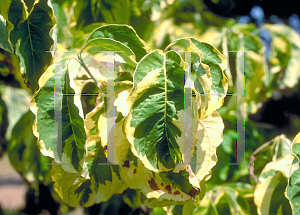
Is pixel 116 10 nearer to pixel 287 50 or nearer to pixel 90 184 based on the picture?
pixel 90 184

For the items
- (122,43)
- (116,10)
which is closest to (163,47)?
(116,10)

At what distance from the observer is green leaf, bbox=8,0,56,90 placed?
0.33 m

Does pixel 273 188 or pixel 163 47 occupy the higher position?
pixel 163 47

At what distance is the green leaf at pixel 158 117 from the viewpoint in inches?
11.3

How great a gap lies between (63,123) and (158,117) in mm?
121

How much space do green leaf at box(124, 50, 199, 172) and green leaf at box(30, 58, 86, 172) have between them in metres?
0.07

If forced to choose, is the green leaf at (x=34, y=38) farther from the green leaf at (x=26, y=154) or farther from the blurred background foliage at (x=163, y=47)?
the green leaf at (x=26, y=154)

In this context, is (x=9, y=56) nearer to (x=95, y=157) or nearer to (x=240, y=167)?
(x=95, y=157)

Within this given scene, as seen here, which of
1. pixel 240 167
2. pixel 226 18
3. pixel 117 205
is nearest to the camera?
pixel 117 205

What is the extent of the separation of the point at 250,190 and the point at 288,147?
0.12 m

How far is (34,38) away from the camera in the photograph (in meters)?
0.35

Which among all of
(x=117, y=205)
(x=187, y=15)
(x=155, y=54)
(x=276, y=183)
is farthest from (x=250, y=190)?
(x=187, y=15)

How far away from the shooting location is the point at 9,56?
1.44 ft

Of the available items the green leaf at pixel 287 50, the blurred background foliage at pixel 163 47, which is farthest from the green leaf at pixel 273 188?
the green leaf at pixel 287 50
